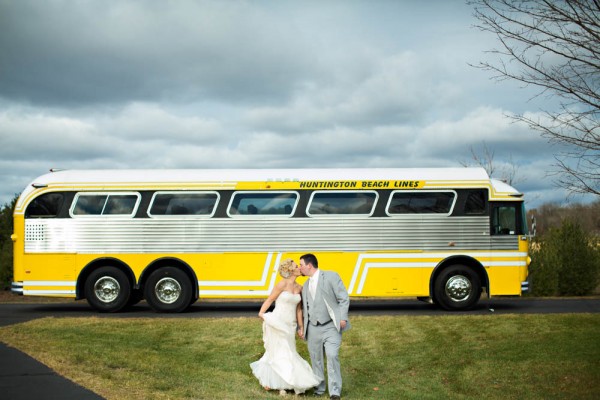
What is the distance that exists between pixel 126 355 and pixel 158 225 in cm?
551

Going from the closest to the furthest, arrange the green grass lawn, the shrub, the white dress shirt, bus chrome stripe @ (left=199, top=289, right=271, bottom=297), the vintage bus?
1. the white dress shirt
2. the green grass lawn
3. bus chrome stripe @ (left=199, top=289, right=271, bottom=297)
4. the vintage bus
5. the shrub

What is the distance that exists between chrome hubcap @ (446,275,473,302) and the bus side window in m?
1.35

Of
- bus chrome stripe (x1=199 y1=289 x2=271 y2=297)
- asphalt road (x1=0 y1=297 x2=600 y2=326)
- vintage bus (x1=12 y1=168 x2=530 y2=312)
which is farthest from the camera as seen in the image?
asphalt road (x1=0 y1=297 x2=600 y2=326)

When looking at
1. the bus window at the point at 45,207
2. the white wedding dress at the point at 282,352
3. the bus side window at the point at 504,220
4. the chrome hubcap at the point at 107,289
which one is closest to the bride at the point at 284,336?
the white wedding dress at the point at 282,352

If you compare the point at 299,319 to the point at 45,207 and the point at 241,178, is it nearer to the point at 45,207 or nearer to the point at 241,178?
the point at 241,178

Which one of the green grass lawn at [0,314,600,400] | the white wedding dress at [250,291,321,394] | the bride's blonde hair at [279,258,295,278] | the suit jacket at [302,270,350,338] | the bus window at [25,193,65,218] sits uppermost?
the bus window at [25,193,65,218]

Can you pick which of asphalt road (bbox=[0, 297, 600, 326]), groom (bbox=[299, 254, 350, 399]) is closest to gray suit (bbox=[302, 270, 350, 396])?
groom (bbox=[299, 254, 350, 399])

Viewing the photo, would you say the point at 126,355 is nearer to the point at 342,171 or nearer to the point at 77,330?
the point at 77,330

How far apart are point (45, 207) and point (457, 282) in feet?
32.6

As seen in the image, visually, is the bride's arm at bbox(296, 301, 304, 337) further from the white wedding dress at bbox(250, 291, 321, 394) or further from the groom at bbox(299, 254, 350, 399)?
the groom at bbox(299, 254, 350, 399)

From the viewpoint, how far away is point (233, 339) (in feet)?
46.5

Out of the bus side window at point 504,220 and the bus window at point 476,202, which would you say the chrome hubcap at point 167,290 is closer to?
the bus window at point 476,202

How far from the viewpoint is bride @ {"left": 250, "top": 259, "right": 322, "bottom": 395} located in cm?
1000

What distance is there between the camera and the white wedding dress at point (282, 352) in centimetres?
998
